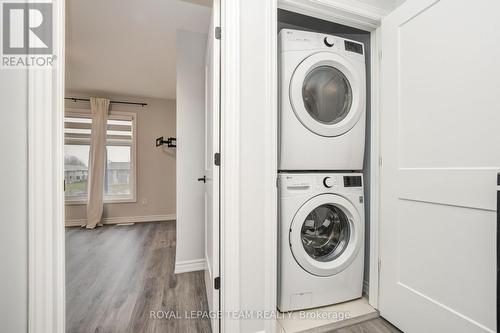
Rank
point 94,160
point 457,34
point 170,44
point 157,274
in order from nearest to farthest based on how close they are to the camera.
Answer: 1. point 457,34
2. point 157,274
3. point 170,44
4. point 94,160

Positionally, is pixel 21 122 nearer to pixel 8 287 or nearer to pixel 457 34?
pixel 8 287

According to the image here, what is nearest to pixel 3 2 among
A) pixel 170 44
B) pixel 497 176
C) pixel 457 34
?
pixel 170 44

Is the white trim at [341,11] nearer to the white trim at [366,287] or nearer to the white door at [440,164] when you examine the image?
the white door at [440,164]

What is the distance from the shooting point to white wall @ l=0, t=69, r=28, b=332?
33.2 inches

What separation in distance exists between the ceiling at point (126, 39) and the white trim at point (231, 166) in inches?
28.5

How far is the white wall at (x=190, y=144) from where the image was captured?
7.03 feet

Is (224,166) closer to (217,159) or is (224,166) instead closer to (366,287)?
(217,159)

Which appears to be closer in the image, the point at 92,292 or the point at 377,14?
the point at 377,14

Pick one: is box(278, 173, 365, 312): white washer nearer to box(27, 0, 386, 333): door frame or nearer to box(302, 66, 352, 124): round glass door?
box(27, 0, 386, 333): door frame

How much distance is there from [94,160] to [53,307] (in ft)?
11.6

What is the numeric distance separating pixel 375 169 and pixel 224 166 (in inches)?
41.4

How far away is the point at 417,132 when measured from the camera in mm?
1205

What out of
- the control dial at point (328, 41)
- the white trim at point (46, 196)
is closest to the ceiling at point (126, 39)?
the control dial at point (328, 41)

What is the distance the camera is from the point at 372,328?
133 cm
